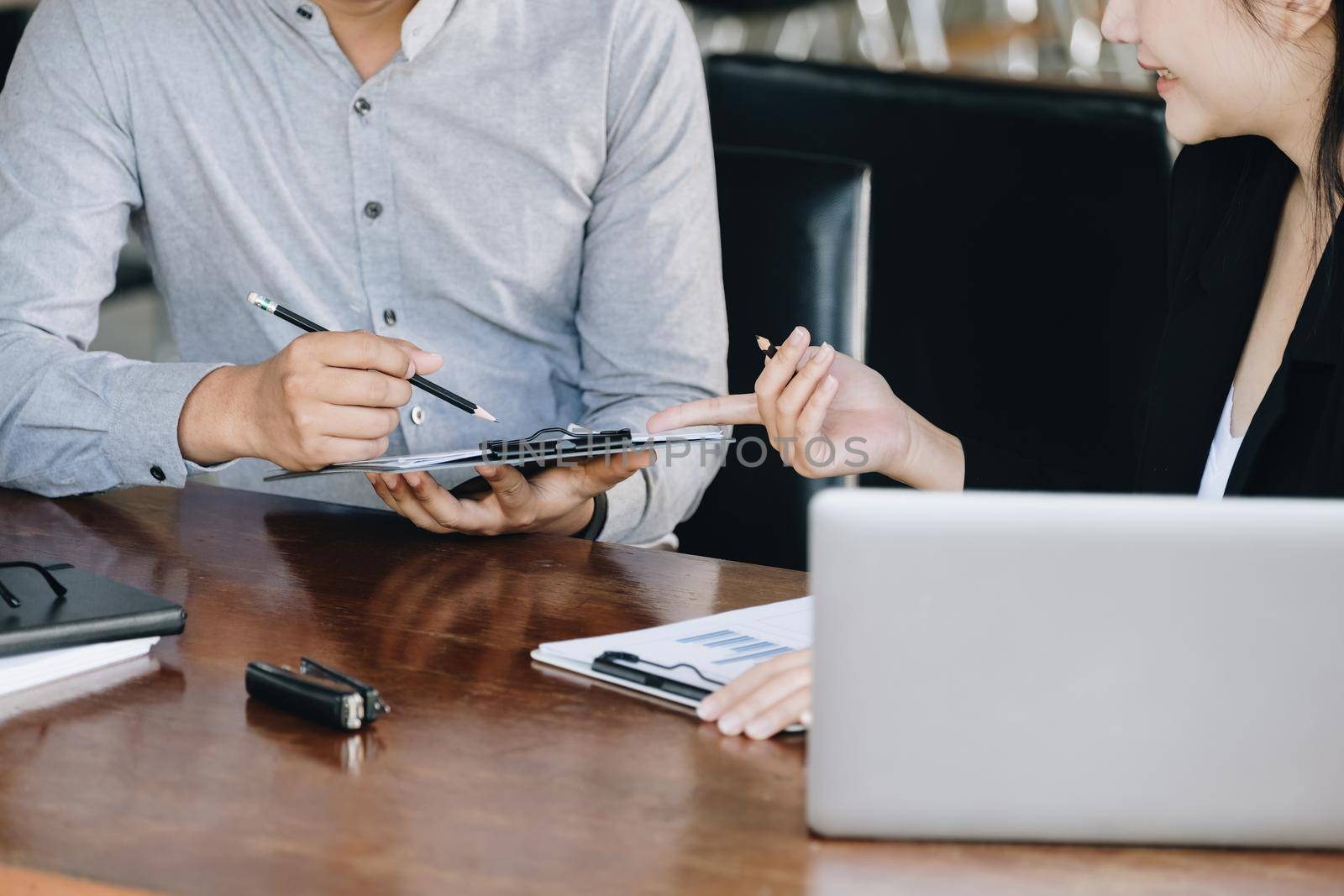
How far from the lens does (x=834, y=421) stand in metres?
1.18

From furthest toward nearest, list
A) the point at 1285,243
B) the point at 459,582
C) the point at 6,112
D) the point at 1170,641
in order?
the point at 6,112
the point at 1285,243
the point at 459,582
the point at 1170,641

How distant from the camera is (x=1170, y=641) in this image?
0.58 meters

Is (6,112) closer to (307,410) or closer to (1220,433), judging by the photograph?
(307,410)

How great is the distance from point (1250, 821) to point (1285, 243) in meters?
0.75

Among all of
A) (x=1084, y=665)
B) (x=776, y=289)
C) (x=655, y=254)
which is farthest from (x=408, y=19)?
(x=1084, y=665)

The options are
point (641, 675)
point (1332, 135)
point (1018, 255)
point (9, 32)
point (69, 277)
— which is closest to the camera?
point (641, 675)

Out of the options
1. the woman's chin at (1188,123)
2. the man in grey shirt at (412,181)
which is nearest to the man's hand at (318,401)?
the man in grey shirt at (412,181)

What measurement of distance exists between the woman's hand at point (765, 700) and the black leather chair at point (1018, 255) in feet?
3.29

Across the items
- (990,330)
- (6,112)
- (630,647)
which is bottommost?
(990,330)

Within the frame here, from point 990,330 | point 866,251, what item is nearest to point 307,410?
point 866,251

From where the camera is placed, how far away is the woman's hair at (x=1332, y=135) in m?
1.01

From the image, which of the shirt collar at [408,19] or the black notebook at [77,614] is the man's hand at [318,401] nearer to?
the black notebook at [77,614]

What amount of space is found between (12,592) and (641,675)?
0.39 metres

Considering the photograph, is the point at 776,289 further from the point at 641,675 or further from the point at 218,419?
the point at 641,675
